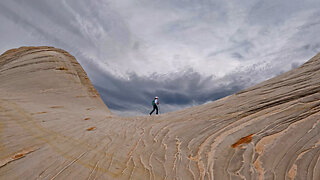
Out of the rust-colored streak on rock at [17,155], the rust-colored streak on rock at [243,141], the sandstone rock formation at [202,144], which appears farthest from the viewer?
the rust-colored streak on rock at [17,155]

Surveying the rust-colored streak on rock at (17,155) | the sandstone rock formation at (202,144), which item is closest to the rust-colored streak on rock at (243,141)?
the sandstone rock formation at (202,144)

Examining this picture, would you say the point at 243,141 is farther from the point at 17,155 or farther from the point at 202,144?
the point at 17,155

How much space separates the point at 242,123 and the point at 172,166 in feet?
4.68

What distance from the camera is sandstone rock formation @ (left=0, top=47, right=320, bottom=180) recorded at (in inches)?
94.8

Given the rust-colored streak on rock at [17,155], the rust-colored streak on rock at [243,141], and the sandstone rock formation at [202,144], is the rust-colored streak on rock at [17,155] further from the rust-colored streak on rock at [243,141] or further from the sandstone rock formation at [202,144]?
the rust-colored streak on rock at [243,141]

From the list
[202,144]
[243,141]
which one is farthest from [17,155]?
[243,141]

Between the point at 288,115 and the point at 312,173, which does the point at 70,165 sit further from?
the point at 288,115

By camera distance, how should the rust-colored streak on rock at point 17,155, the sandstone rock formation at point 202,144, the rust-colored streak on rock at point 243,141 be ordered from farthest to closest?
the rust-colored streak on rock at point 17,155 < the rust-colored streak on rock at point 243,141 < the sandstone rock formation at point 202,144

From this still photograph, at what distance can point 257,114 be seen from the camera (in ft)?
10.9

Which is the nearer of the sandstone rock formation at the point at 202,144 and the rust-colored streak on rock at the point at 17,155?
the sandstone rock formation at the point at 202,144

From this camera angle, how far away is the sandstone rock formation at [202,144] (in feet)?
7.90

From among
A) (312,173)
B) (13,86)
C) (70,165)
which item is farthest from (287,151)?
(13,86)

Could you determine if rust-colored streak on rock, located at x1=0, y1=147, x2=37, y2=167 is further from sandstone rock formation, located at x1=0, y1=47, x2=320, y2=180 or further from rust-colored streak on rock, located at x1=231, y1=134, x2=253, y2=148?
rust-colored streak on rock, located at x1=231, y1=134, x2=253, y2=148

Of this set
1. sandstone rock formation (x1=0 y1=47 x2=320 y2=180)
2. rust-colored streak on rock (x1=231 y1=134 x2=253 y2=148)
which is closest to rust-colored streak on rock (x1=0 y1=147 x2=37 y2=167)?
sandstone rock formation (x1=0 y1=47 x2=320 y2=180)
